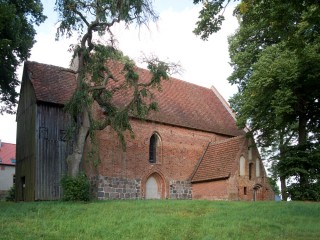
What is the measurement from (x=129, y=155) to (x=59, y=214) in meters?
11.7

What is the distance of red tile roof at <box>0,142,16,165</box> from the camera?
5571cm

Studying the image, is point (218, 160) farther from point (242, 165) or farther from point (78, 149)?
point (78, 149)

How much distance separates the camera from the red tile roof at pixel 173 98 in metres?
26.0

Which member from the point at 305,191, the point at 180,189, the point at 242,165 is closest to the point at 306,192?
the point at 305,191

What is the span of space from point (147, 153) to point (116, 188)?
3219 mm

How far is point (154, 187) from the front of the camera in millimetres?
28078

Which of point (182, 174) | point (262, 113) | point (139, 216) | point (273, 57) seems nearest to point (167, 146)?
point (182, 174)

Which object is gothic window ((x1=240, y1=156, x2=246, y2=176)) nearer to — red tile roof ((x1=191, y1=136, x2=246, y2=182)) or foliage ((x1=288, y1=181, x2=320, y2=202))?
red tile roof ((x1=191, y1=136, x2=246, y2=182))

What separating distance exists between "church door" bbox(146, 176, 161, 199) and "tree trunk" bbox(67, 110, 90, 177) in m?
6.95

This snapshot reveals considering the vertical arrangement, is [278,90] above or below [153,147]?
above

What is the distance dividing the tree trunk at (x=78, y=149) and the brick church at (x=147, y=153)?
2099 mm

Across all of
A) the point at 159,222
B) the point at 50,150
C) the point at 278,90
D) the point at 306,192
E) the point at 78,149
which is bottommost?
the point at 159,222

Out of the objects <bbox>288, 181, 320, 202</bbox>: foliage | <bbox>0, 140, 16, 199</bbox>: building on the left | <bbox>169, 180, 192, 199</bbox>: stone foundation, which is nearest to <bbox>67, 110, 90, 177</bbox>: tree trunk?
<bbox>169, 180, 192, 199</bbox>: stone foundation

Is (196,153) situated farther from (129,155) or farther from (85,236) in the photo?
(85,236)
